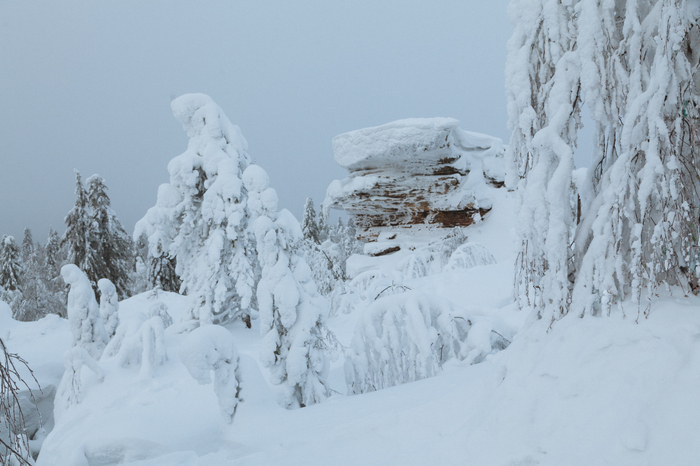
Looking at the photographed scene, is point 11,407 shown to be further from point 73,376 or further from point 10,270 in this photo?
point 10,270

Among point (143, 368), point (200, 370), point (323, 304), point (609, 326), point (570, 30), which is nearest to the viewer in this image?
point (609, 326)

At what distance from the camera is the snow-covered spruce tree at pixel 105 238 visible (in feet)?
58.6

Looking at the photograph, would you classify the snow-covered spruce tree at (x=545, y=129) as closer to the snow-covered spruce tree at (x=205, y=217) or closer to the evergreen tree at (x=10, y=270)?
the snow-covered spruce tree at (x=205, y=217)

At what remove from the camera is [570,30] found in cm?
250

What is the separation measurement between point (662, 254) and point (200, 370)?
3801 millimetres

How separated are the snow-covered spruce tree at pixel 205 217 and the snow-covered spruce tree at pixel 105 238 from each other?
12.0 meters

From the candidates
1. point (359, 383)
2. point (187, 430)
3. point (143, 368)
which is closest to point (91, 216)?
point (143, 368)

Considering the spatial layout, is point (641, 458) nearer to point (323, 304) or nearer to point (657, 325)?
point (657, 325)

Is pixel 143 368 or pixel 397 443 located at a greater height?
pixel 397 443

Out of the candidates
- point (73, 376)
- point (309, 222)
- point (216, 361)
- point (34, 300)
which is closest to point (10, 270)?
point (34, 300)

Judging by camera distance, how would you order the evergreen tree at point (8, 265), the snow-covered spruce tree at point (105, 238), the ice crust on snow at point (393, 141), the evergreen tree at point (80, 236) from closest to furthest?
the ice crust on snow at point (393, 141) < the evergreen tree at point (80, 236) < the snow-covered spruce tree at point (105, 238) < the evergreen tree at point (8, 265)

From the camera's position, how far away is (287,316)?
5.06m

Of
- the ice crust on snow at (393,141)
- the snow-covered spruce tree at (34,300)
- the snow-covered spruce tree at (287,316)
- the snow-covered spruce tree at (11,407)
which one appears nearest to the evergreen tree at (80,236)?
the snow-covered spruce tree at (34,300)

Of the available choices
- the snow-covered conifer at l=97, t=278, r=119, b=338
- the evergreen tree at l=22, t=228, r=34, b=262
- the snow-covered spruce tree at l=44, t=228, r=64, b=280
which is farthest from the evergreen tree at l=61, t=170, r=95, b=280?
the evergreen tree at l=22, t=228, r=34, b=262
